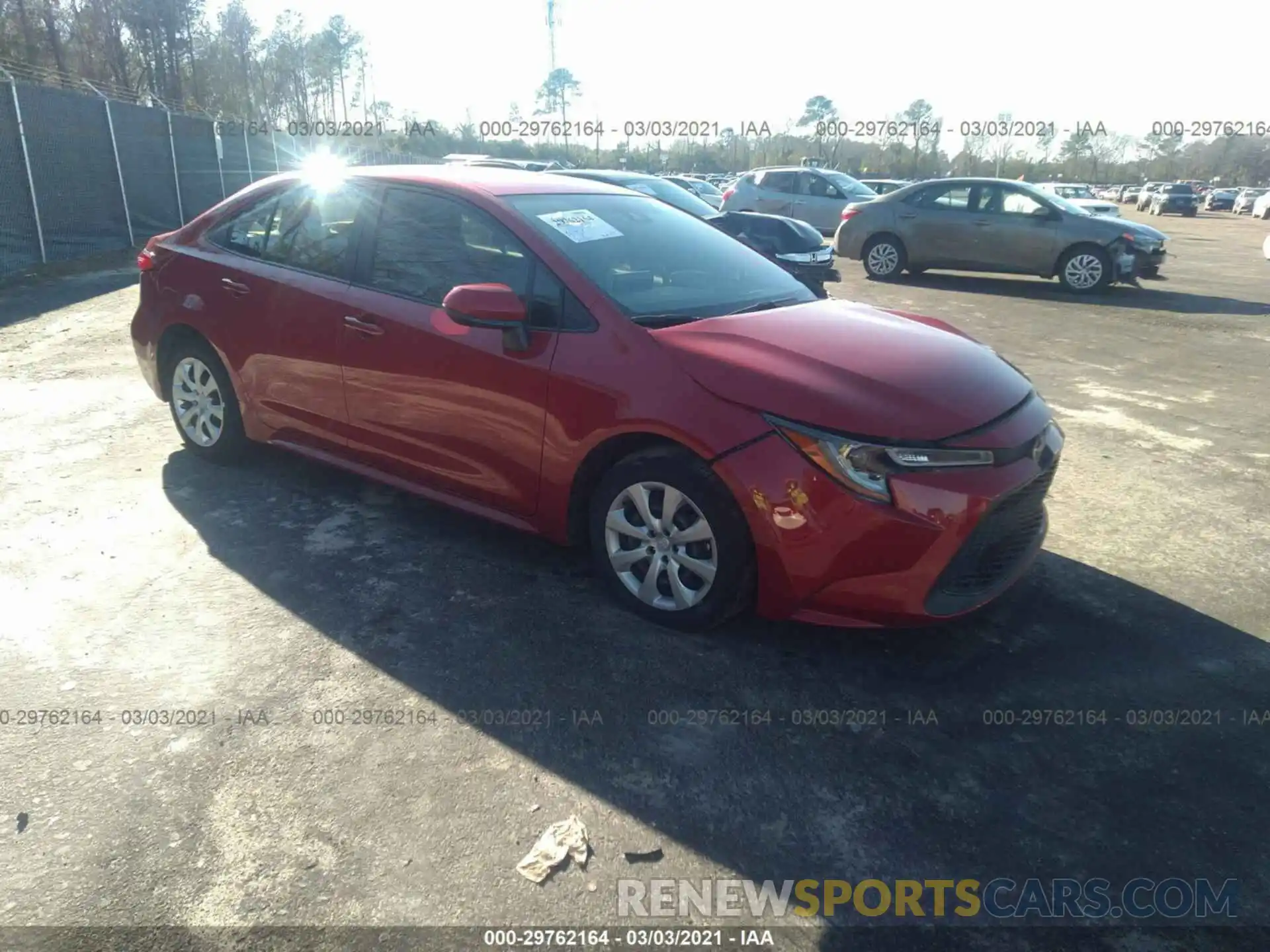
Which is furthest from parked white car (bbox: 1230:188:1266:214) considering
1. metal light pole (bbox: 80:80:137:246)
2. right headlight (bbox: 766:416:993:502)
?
right headlight (bbox: 766:416:993:502)

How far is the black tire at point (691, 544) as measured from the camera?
3068 mm

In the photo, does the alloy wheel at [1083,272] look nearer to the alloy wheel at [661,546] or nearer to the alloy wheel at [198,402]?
the alloy wheel at [661,546]

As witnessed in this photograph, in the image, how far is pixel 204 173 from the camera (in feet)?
57.4

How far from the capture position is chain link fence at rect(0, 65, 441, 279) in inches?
443

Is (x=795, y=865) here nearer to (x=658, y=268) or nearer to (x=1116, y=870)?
(x=1116, y=870)

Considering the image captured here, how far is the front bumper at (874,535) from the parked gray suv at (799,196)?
16999mm

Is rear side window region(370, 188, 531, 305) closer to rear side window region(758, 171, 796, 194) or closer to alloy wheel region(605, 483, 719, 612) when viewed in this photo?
alloy wheel region(605, 483, 719, 612)

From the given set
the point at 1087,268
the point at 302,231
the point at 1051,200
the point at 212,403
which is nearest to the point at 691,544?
the point at 302,231

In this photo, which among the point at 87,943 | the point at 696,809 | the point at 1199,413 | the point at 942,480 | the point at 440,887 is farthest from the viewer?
the point at 1199,413

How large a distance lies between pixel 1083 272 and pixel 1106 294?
0.47 metres

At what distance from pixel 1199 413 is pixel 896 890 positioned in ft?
19.0

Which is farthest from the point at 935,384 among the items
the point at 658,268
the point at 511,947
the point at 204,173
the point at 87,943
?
the point at 204,173

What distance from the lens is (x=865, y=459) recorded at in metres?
2.89

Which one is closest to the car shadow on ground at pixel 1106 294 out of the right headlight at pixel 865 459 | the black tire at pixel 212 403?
the right headlight at pixel 865 459
